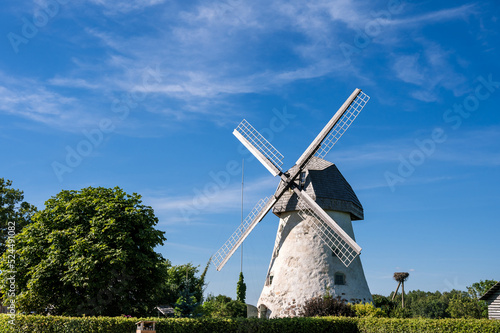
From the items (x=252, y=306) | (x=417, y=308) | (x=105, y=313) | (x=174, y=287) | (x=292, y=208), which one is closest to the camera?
(x=105, y=313)

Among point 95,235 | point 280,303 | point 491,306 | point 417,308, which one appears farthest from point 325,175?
point 417,308

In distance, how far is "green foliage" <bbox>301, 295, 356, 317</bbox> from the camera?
24516 millimetres

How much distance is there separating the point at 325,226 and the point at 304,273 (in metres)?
2.91

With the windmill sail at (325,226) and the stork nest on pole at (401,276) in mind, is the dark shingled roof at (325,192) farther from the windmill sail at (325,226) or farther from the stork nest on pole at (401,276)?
the stork nest on pole at (401,276)

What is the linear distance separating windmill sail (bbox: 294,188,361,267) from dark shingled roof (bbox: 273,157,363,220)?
22.7 inches

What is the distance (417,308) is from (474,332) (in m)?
51.3

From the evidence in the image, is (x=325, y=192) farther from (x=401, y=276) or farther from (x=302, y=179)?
(x=401, y=276)

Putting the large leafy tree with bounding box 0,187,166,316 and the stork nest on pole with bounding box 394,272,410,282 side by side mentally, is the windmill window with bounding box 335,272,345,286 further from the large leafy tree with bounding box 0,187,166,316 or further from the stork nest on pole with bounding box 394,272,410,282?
the stork nest on pole with bounding box 394,272,410,282

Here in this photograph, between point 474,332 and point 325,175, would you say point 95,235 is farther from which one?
point 474,332

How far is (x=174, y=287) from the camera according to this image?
104ft

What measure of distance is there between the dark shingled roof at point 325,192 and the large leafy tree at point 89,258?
27.5 ft

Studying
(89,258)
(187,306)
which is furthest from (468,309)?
(89,258)

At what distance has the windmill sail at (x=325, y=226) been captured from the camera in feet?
83.0

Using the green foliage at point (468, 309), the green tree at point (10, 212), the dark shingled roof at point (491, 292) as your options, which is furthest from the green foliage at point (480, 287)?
the green tree at point (10, 212)
